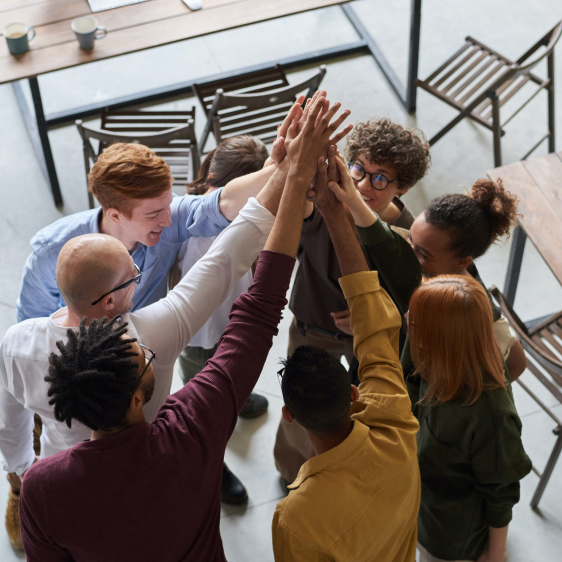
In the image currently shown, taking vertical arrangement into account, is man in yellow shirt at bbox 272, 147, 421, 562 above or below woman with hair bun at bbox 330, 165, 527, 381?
below

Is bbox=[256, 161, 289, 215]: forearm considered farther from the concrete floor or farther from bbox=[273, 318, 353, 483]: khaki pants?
the concrete floor

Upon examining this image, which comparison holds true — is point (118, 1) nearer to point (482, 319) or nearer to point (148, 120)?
point (148, 120)

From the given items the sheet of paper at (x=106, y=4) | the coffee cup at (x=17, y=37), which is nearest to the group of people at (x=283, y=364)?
the coffee cup at (x=17, y=37)

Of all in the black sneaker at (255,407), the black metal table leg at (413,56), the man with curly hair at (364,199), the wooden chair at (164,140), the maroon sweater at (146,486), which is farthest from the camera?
the black metal table leg at (413,56)

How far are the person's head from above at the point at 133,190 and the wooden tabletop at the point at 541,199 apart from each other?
1651mm

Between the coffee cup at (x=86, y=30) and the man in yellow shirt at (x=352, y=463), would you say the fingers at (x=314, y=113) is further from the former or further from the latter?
the coffee cup at (x=86, y=30)

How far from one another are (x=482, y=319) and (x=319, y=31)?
4370mm

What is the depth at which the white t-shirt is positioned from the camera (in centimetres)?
218

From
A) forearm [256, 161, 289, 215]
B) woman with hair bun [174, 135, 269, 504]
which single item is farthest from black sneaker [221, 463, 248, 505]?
forearm [256, 161, 289, 215]

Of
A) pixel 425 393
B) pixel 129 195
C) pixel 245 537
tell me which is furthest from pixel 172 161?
pixel 425 393

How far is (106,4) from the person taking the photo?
3971mm

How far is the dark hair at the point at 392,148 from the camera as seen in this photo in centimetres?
217

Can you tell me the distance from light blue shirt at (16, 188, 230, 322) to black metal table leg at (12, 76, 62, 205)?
1870 mm

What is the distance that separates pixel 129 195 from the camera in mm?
1930
